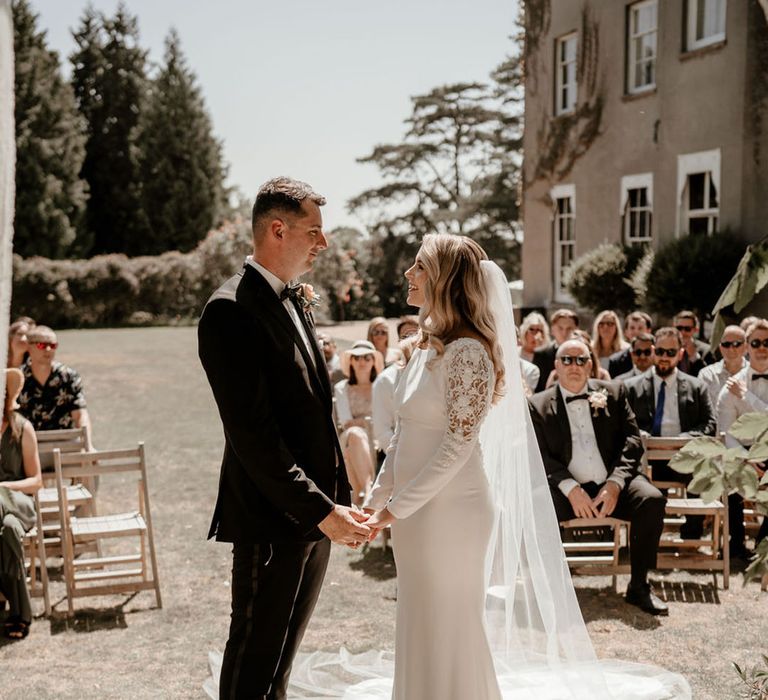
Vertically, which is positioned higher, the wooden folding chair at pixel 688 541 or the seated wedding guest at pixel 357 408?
the seated wedding guest at pixel 357 408

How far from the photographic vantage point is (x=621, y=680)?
4965 millimetres

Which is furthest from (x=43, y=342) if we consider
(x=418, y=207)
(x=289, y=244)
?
(x=418, y=207)

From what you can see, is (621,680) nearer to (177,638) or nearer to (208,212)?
(177,638)

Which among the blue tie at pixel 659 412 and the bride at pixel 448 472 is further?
the blue tie at pixel 659 412

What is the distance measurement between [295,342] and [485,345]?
79 centimetres

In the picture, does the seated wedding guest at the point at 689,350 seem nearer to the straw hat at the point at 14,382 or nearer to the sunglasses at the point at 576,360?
the sunglasses at the point at 576,360

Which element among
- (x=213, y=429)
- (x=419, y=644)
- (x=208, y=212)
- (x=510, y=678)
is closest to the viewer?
(x=419, y=644)

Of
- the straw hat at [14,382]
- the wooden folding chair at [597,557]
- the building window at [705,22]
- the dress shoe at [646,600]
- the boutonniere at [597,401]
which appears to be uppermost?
the building window at [705,22]

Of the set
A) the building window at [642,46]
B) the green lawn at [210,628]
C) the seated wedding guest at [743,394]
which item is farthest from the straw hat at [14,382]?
the building window at [642,46]

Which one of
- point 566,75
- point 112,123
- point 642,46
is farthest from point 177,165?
point 642,46

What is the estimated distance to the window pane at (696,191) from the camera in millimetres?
15312

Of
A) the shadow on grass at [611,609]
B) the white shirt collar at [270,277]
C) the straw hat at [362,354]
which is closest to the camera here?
the white shirt collar at [270,277]

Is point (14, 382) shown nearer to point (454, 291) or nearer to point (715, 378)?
point (454, 291)

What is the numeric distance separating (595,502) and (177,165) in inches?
1886
